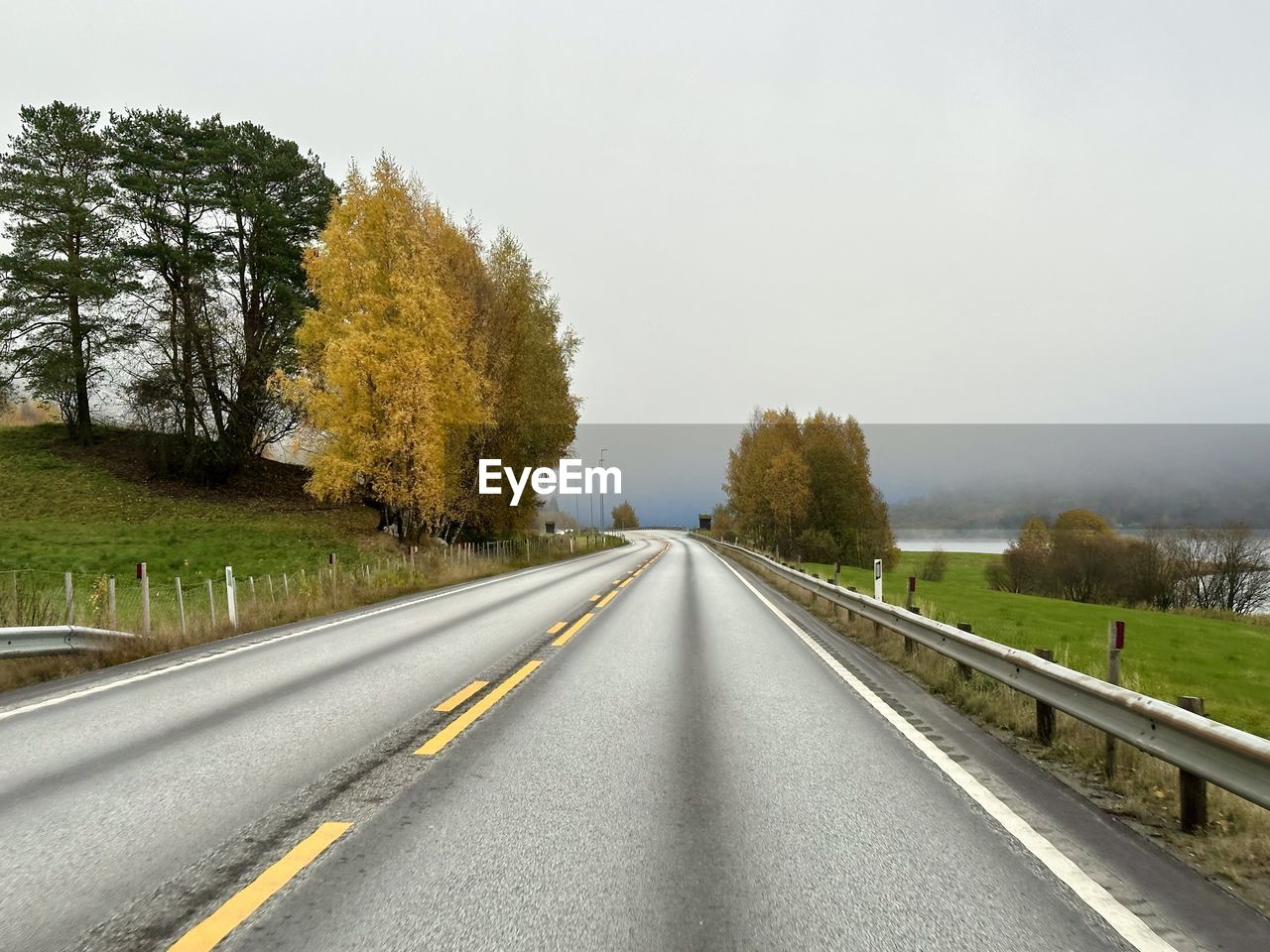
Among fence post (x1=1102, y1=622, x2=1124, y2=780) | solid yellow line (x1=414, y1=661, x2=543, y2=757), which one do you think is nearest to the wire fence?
solid yellow line (x1=414, y1=661, x2=543, y2=757)

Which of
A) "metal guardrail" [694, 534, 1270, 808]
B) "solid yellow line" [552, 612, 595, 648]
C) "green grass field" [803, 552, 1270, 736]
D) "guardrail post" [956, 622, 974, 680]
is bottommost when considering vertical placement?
"green grass field" [803, 552, 1270, 736]

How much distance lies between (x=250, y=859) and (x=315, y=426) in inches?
922

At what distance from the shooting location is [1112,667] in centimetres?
555

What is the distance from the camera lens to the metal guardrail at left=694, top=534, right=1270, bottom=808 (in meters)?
3.34

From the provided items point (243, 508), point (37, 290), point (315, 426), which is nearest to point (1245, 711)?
point (315, 426)

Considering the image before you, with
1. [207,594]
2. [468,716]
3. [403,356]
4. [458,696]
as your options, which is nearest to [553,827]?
[468,716]

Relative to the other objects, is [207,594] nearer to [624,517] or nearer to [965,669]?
[965,669]

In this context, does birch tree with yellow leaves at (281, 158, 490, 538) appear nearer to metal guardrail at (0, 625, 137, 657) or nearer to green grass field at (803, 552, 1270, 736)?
metal guardrail at (0, 625, 137, 657)

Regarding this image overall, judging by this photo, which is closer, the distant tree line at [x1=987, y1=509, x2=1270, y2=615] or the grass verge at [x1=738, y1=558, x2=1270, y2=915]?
the grass verge at [x1=738, y1=558, x2=1270, y2=915]

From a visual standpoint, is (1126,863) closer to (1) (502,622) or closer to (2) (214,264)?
(1) (502,622)

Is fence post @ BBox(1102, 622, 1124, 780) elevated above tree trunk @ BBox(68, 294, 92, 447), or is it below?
below

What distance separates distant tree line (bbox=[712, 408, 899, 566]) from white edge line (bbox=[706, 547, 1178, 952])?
5242 centimetres

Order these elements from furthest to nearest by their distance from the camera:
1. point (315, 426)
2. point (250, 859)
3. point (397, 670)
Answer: point (315, 426)
point (397, 670)
point (250, 859)

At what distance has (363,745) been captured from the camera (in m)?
5.30
